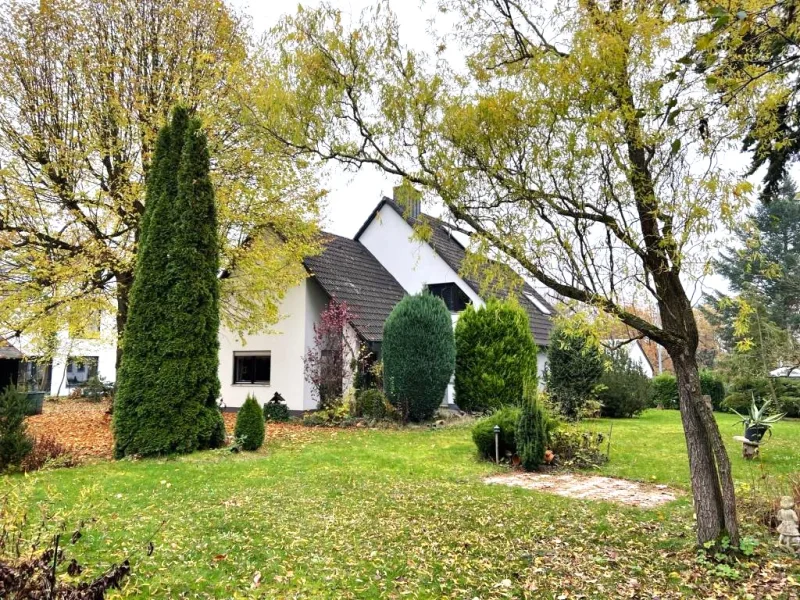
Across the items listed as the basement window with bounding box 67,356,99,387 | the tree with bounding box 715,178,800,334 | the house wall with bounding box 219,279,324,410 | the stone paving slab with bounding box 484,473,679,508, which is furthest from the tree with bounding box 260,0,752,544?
the basement window with bounding box 67,356,99,387

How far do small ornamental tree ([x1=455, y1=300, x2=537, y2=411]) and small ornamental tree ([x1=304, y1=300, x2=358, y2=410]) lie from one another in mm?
3351

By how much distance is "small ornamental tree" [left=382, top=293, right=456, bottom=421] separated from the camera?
13594 millimetres

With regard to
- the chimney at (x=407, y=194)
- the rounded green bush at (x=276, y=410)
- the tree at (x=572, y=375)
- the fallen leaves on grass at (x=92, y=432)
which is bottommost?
the fallen leaves on grass at (x=92, y=432)

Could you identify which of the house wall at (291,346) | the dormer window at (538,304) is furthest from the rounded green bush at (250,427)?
the dormer window at (538,304)

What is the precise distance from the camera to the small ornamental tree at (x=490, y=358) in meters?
15.3

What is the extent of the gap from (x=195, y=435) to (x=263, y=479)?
8.87ft

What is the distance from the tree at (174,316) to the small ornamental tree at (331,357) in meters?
4.55

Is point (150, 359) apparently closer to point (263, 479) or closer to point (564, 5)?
point (263, 479)

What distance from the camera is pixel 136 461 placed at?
9008 millimetres

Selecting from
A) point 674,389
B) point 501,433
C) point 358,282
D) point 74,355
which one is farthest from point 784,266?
point 74,355

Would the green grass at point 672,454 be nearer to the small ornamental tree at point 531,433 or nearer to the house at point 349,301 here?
the small ornamental tree at point 531,433

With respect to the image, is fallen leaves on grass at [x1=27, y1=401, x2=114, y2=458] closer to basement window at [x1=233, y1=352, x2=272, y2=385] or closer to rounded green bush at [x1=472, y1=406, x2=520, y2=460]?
basement window at [x1=233, y1=352, x2=272, y2=385]

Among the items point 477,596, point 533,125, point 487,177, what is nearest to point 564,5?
point 533,125

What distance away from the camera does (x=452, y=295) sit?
18.8 meters
